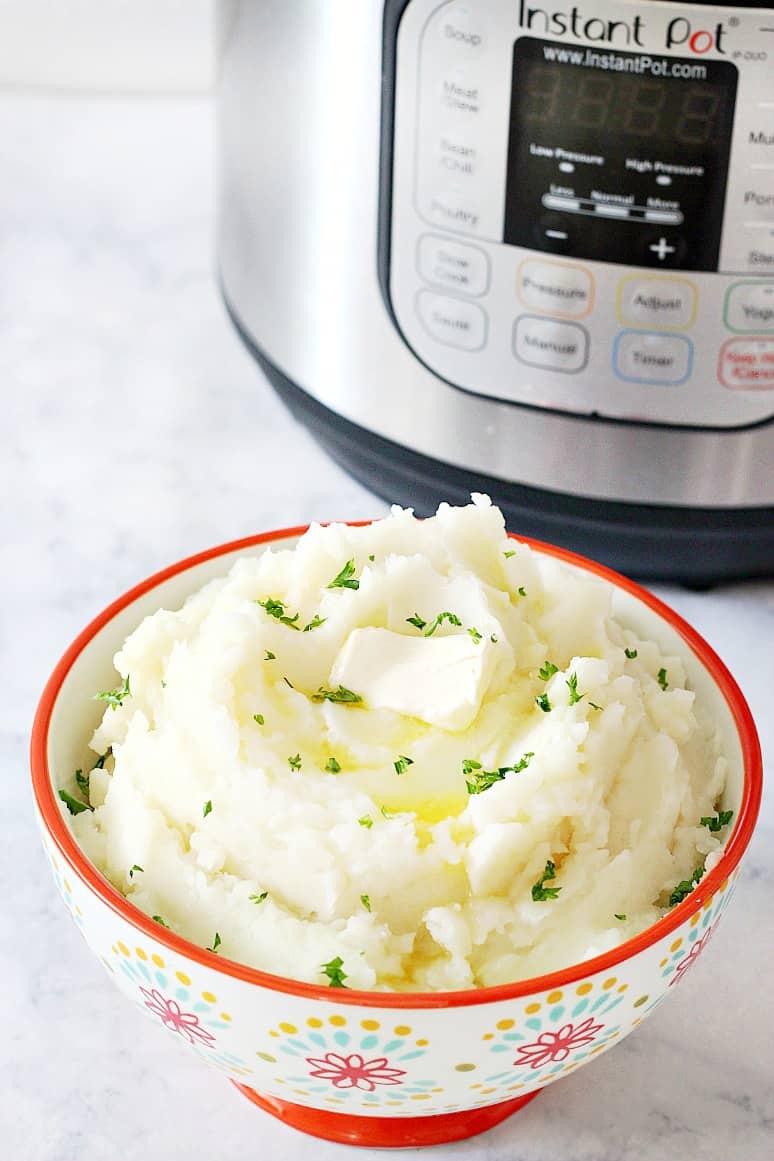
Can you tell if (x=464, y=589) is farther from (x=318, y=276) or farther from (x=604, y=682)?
(x=318, y=276)

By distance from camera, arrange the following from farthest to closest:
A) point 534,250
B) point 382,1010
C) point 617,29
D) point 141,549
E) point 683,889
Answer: point 141,549, point 534,250, point 617,29, point 683,889, point 382,1010

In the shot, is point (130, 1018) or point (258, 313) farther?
point (258, 313)

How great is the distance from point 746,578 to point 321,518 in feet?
1.15

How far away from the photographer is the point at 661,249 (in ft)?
3.23

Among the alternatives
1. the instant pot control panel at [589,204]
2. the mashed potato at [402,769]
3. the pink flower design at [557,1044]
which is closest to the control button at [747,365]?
the instant pot control panel at [589,204]

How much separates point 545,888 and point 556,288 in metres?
0.47

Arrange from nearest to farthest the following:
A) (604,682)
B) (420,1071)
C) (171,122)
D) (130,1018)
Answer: (420,1071)
(604,682)
(130,1018)
(171,122)

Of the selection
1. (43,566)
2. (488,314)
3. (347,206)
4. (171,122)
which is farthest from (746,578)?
(171,122)

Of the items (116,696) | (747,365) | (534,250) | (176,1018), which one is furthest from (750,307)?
(176,1018)

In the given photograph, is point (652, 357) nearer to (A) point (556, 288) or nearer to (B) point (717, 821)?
(A) point (556, 288)

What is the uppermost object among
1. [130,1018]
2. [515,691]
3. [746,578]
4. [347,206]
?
[347,206]

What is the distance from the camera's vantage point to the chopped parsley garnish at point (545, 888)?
69 centimetres

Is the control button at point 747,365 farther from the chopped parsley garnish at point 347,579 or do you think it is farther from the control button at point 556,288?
the chopped parsley garnish at point 347,579

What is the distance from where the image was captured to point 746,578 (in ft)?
3.88
